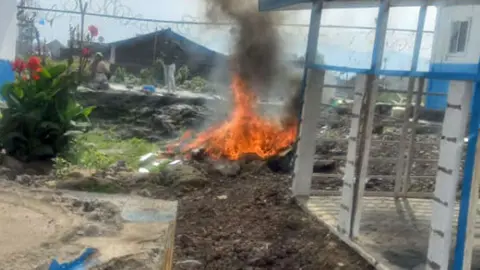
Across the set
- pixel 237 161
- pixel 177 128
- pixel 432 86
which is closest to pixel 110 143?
pixel 177 128

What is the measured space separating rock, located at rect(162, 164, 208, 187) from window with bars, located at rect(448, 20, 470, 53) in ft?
16.2

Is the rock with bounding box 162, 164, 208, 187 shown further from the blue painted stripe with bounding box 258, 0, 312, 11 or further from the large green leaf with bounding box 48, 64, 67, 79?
the blue painted stripe with bounding box 258, 0, 312, 11

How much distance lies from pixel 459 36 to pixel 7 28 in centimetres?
1127

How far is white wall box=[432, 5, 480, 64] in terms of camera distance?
15.0ft

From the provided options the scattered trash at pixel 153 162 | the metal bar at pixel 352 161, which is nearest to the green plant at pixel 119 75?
the scattered trash at pixel 153 162

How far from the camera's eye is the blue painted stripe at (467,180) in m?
4.46

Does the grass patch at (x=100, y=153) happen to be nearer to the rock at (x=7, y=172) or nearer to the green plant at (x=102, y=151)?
the green plant at (x=102, y=151)

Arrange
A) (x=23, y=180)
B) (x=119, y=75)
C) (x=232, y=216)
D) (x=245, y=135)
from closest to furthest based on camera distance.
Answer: (x=23, y=180) < (x=232, y=216) < (x=245, y=135) < (x=119, y=75)

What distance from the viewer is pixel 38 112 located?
947 cm

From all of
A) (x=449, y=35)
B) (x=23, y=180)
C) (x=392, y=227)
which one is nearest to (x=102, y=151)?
(x=23, y=180)

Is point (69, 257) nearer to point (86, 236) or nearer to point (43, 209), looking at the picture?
point (86, 236)

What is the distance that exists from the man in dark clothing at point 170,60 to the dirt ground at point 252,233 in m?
7.76

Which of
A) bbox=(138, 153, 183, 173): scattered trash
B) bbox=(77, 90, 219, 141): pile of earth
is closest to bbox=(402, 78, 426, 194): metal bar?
bbox=(138, 153, 183, 173): scattered trash

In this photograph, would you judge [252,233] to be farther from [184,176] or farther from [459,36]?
[459,36]
